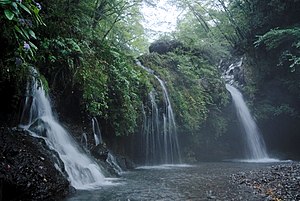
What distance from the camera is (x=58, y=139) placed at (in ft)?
23.7

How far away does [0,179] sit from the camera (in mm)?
4207

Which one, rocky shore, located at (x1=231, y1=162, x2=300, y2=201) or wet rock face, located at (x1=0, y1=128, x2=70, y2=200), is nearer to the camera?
wet rock face, located at (x1=0, y1=128, x2=70, y2=200)

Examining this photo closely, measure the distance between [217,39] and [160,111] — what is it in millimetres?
9131

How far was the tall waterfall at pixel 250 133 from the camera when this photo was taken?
1670 cm

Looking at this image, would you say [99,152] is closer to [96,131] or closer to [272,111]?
[96,131]

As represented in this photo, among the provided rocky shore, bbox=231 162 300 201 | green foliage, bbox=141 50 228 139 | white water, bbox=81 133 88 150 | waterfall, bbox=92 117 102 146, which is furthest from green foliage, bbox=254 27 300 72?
white water, bbox=81 133 88 150

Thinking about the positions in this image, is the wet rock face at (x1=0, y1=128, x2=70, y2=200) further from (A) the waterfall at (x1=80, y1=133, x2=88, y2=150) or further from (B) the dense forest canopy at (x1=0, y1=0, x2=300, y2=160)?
(A) the waterfall at (x1=80, y1=133, x2=88, y2=150)

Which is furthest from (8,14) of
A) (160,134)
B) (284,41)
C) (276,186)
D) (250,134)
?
(250,134)

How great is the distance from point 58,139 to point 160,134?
241 inches

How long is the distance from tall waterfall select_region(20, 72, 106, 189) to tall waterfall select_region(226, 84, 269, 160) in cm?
1162

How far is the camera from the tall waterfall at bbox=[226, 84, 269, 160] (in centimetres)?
1670

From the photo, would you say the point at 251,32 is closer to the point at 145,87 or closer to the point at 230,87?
the point at 230,87

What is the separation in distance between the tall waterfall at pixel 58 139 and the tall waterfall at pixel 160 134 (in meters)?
4.64

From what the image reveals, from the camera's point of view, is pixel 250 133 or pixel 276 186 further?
pixel 250 133
